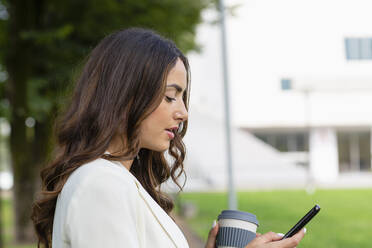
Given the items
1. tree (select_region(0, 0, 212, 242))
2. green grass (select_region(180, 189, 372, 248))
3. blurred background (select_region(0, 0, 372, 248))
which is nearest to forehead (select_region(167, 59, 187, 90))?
green grass (select_region(180, 189, 372, 248))

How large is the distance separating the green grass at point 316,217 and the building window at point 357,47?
15.4 meters

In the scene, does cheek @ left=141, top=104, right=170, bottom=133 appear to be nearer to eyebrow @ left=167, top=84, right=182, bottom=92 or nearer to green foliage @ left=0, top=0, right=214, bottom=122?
eyebrow @ left=167, top=84, right=182, bottom=92

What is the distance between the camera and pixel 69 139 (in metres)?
1.66

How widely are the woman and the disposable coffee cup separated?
149 millimetres

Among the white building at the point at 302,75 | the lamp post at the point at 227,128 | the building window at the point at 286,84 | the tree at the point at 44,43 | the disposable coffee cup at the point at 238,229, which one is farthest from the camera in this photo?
the building window at the point at 286,84

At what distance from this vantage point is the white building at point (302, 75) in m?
33.3

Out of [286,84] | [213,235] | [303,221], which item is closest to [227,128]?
[213,235]

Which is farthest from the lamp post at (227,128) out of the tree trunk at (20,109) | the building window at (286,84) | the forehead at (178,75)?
the building window at (286,84)

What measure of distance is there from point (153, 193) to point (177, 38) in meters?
9.89

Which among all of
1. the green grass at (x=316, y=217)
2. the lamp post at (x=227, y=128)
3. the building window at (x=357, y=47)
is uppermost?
→ the building window at (x=357, y=47)

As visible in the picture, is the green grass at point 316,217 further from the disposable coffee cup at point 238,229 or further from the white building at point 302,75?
the white building at point 302,75

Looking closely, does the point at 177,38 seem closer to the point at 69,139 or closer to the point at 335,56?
the point at 69,139

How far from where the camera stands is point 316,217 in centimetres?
1422

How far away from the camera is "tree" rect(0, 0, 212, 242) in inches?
420
